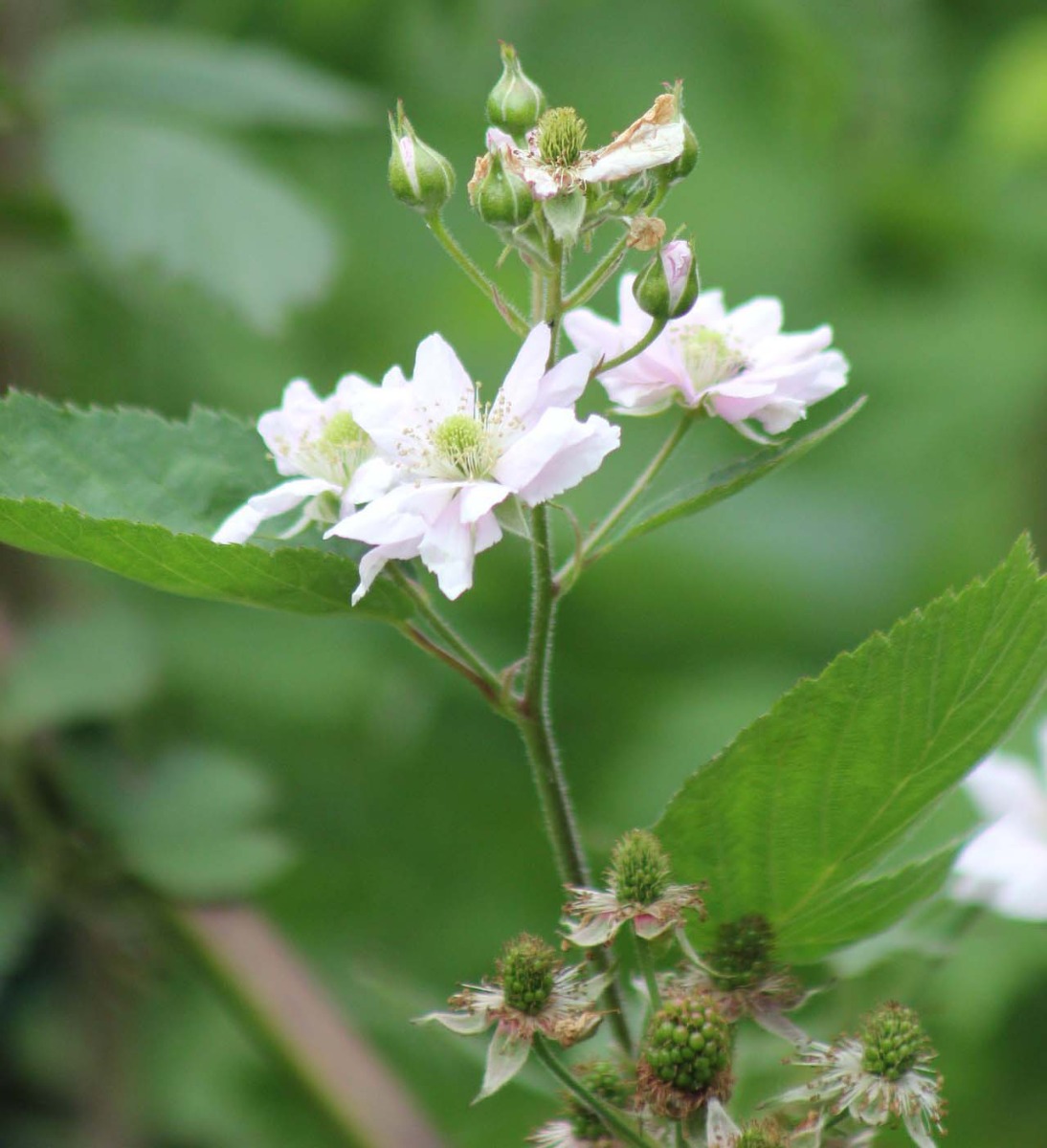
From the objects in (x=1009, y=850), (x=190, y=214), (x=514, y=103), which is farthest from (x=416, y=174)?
(x=190, y=214)

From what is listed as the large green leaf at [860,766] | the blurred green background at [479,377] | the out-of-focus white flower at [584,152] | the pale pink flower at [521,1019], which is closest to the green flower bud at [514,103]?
the out-of-focus white flower at [584,152]

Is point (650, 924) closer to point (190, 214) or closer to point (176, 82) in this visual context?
point (190, 214)

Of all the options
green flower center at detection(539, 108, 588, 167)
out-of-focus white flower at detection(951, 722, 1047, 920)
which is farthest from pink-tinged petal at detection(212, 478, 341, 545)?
out-of-focus white flower at detection(951, 722, 1047, 920)

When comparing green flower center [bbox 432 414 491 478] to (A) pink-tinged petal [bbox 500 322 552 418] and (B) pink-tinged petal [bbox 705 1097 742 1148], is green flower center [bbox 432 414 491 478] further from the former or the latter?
(B) pink-tinged petal [bbox 705 1097 742 1148]

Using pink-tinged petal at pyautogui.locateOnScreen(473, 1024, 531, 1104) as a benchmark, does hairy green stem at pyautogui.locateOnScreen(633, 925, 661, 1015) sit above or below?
above

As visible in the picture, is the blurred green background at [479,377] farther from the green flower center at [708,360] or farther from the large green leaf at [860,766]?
the green flower center at [708,360]

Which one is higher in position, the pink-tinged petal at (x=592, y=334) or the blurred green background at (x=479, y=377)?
the blurred green background at (x=479, y=377)

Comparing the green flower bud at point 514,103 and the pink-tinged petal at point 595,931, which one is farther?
the green flower bud at point 514,103
